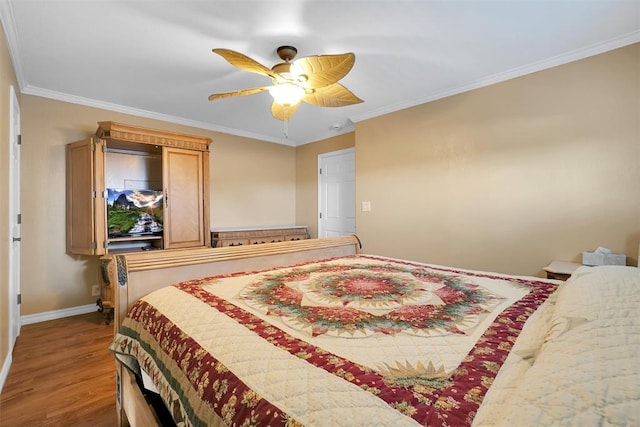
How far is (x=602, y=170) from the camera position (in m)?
2.25

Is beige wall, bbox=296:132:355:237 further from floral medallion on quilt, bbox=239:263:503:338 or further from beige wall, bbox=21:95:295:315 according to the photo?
floral medallion on quilt, bbox=239:263:503:338

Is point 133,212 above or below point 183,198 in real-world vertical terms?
below

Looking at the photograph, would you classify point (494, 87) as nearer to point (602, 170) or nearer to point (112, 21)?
point (602, 170)

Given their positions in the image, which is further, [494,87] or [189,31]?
[494,87]

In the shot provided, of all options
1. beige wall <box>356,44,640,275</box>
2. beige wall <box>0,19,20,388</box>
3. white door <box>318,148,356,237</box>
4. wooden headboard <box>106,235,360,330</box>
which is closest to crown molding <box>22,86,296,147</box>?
beige wall <box>0,19,20,388</box>

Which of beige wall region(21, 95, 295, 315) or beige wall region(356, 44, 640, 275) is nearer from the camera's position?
beige wall region(356, 44, 640, 275)

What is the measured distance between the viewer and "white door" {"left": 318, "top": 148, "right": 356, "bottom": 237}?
14.7 ft

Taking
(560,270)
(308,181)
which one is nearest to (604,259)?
(560,270)

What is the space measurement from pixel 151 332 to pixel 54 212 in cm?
299

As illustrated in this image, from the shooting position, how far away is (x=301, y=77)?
1.93m

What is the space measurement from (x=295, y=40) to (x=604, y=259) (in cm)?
284

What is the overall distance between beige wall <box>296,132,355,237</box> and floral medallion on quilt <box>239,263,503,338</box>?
10.8 ft

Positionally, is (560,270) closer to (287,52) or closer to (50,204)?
(287,52)

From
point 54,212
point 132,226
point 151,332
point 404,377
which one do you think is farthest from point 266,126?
point 404,377
